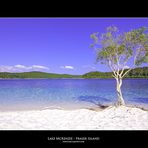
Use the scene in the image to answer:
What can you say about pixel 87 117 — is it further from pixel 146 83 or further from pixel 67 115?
pixel 146 83

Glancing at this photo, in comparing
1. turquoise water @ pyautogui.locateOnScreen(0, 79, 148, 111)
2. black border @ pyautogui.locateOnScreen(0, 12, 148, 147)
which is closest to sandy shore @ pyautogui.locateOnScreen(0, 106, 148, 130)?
black border @ pyautogui.locateOnScreen(0, 12, 148, 147)

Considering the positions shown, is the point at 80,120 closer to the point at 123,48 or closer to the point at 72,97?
the point at 123,48

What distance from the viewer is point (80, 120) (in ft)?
15.1

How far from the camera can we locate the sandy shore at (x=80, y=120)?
409cm

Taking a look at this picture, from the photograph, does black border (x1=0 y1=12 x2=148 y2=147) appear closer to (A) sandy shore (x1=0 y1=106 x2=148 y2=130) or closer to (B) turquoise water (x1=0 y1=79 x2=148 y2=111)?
(A) sandy shore (x1=0 y1=106 x2=148 y2=130)

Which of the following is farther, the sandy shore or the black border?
the sandy shore

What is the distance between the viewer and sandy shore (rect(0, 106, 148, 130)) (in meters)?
4.09
